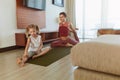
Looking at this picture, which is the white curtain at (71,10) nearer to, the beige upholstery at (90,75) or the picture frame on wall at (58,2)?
the picture frame on wall at (58,2)

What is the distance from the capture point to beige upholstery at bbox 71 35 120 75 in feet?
3.41

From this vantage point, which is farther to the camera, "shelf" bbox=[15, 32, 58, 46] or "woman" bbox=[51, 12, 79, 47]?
"woman" bbox=[51, 12, 79, 47]

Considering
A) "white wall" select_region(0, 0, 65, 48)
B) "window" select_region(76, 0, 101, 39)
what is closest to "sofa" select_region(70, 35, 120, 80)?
"white wall" select_region(0, 0, 65, 48)

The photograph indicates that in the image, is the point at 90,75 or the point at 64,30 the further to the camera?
the point at 64,30

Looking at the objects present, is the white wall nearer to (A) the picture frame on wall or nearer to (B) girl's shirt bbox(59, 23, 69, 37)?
(B) girl's shirt bbox(59, 23, 69, 37)

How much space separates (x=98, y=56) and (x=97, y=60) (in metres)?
0.03

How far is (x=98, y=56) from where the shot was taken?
1.09m

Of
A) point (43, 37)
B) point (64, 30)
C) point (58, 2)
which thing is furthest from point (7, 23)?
point (58, 2)

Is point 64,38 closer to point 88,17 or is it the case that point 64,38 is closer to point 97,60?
point 88,17

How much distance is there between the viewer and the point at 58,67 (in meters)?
2.09

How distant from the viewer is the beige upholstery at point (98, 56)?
1.04 metres

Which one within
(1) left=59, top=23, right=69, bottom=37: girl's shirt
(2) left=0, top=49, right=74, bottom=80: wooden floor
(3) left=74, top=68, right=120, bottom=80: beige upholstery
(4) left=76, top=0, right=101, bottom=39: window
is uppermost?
(4) left=76, top=0, right=101, bottom=39: window

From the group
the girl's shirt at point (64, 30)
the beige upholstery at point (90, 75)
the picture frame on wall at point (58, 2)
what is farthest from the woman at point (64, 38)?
the beige upholstery at point (90, 75)

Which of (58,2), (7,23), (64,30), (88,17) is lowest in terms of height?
(64,30)
